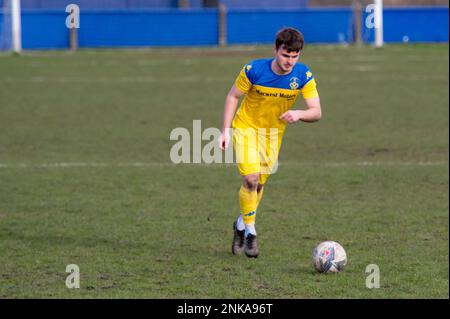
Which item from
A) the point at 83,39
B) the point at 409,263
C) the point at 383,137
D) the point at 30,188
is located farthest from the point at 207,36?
the point at 409,263

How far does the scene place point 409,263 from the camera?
8.22 metres

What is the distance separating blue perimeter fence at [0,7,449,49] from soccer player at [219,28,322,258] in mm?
32378

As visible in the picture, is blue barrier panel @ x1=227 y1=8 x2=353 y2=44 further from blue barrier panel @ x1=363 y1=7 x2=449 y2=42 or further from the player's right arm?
the player's right arm

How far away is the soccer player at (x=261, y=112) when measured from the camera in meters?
7.65

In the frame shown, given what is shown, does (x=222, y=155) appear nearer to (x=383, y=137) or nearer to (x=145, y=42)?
(x=383, y=137)

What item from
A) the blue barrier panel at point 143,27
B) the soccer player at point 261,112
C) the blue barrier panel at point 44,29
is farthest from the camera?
the blue barrier panel at point 143,27

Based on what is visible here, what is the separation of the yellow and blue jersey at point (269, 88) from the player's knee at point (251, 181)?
516 mm

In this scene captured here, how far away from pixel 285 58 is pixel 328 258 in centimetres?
175

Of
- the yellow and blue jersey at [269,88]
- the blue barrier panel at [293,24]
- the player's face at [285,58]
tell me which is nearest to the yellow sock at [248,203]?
the yellow and blue jersey at [269,88]

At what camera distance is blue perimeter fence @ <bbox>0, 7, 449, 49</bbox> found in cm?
4066

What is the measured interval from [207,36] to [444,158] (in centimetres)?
2866

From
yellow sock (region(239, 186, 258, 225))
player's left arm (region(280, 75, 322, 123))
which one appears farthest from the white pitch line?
player's left arm (region(280, 75, 322, 123))

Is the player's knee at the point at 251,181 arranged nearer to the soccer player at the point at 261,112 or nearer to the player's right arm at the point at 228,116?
the soccer player at the point at 261,112
